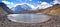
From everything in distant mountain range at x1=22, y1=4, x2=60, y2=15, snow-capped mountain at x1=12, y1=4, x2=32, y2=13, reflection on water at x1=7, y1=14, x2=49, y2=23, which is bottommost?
reflection on water at x1=7, y1=14, x2=49, y2=23

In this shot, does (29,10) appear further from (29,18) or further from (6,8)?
(6,8)

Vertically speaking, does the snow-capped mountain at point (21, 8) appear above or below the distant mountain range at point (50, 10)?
above

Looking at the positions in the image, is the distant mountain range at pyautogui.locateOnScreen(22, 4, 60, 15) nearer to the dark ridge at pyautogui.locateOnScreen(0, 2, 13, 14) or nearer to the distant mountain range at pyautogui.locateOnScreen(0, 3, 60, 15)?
the distant mountain range at pyautogui.locateOnScreen(0, 3, 60, 15)

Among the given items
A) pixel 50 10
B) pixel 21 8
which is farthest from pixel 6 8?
pixel 50 10

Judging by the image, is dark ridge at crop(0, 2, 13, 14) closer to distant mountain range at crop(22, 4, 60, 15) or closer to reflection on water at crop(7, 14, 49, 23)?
reflection on water at crop(7, 14, 49, 23)

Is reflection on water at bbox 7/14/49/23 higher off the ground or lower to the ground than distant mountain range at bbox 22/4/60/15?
lower

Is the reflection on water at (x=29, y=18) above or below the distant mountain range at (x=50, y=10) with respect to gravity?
below

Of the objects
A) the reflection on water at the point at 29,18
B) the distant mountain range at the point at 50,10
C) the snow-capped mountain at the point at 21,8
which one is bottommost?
the reflection on water at the point at 29,18

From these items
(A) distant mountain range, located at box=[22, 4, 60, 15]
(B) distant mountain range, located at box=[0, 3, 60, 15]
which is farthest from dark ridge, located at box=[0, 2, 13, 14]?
(A) distant mountain range, located at box=[22, 4, 60, 15]

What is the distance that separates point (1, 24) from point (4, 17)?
0.11m

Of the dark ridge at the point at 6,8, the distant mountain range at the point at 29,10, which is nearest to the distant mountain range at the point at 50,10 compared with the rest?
the distant mountain range at the point at 29,10

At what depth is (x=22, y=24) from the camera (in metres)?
1.91

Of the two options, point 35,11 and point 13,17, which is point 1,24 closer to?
point 13,17

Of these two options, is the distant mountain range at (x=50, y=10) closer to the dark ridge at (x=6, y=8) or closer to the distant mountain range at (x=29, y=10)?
the distant mountain range at (x=29, y=10)
